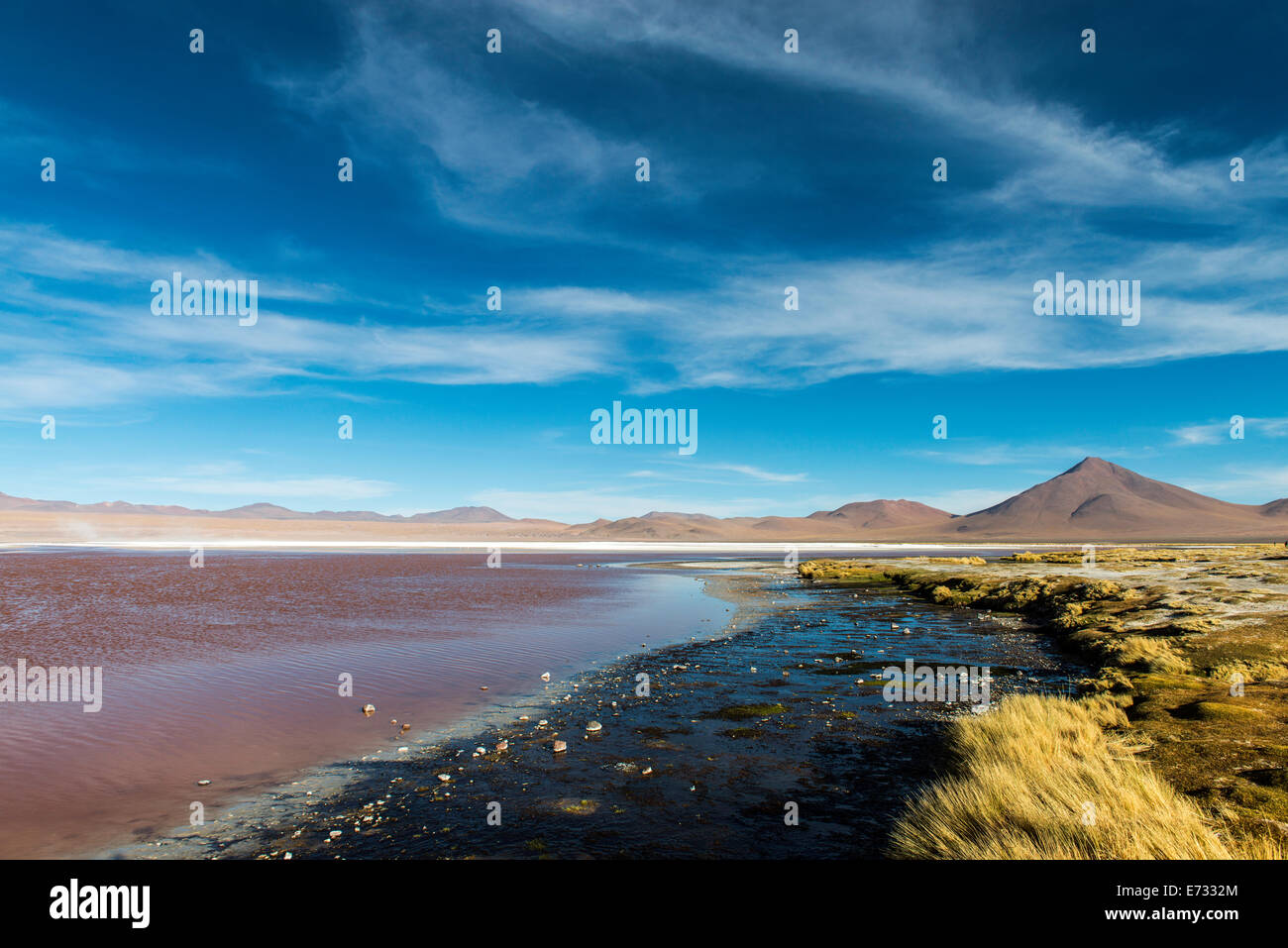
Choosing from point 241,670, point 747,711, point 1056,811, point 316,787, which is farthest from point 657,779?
point 241,670

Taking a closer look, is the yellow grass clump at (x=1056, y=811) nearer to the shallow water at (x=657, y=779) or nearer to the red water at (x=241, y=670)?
the shallow water at (x=657, y=779)

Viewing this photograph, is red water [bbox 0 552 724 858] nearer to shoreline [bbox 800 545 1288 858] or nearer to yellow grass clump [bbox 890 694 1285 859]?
yellow grass clump [bbox 890 694 1285 859]

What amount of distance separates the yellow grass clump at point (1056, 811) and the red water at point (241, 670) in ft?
29.4

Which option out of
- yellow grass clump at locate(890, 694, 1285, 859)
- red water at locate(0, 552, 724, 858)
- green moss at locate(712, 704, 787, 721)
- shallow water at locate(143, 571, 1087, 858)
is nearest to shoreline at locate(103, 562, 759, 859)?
shallow water at locate(143, 571, 1087, 858)

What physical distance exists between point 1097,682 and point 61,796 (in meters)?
19.3

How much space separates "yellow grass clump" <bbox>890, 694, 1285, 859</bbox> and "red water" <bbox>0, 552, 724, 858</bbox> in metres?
8.96

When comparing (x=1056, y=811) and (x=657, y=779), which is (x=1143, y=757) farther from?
(x=657, y=779)

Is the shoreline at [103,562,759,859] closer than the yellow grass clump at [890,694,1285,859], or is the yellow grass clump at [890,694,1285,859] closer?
the yellow grass clump at [890,694,1285,859]

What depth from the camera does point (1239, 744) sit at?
32.0ft

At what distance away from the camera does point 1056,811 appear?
6.84 m

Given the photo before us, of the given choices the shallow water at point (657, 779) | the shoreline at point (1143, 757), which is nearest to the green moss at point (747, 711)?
the shallow water at point (657, 779)

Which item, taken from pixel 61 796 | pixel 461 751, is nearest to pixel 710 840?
pixel 461 751

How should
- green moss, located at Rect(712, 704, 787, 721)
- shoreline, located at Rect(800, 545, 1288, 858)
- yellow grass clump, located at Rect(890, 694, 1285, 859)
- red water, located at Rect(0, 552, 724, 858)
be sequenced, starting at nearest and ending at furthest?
yellow grass clump, located at Rect(890, 694, 1285, 859) < shoreline, located at Rect(800, 545, 1288, 858) < red water, located at Rect(0, 552, 724, 858) < green moss, located at Rect(712, 704, 787, 721)

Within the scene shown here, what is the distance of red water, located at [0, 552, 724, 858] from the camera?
964 centimetres
